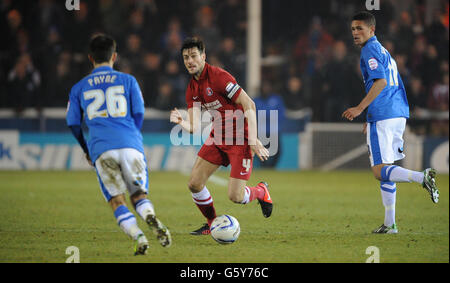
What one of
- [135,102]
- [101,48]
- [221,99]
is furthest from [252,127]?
[101,48]

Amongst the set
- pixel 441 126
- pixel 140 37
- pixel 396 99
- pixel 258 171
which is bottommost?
pixel 258 171

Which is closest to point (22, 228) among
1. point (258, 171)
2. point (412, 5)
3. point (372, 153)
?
point (372, 153)

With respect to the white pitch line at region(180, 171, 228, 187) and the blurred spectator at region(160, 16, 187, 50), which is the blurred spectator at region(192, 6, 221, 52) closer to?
→ the blurred spectator at region(160, 16, 187, 50)

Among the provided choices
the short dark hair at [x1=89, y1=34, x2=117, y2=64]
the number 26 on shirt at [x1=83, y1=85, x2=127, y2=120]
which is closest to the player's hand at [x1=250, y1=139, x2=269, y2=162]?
the number 26 on shirt at [x1=83, y1=85, x2=127, y2=120]

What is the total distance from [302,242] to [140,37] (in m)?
10.3

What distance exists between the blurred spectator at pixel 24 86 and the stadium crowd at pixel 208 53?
0.02 m

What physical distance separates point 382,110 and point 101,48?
9.73 ft

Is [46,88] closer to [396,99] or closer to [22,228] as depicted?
[22,228]

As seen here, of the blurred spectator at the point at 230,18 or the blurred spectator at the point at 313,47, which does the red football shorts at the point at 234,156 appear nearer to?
the blurred spectator at the point at 313,47

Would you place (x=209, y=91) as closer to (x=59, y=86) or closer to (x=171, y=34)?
(x=59, y=86)

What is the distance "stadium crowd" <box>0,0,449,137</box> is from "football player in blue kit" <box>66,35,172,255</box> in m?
9.43

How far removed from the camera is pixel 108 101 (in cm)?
546

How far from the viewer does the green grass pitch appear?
564 cm

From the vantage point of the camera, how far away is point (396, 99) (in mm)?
6867
